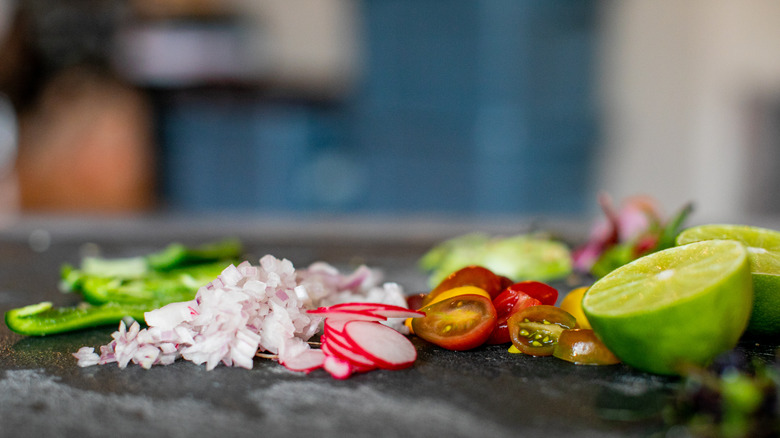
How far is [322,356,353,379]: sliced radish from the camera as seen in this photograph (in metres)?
Answer: 0.77

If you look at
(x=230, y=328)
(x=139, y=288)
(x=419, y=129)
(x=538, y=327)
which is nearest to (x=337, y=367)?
(x=230, y=328)

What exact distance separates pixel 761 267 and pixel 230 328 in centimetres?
67

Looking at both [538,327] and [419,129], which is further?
[419,129]

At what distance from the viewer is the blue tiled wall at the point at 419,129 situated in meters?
4.64

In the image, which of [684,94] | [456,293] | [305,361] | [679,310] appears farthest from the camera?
[684,94]

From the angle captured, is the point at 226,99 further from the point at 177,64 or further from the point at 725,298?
the point at 725,298

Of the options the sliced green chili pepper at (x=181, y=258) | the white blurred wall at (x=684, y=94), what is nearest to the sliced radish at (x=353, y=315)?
the sliced green chili pepper at (x=181, y=258)

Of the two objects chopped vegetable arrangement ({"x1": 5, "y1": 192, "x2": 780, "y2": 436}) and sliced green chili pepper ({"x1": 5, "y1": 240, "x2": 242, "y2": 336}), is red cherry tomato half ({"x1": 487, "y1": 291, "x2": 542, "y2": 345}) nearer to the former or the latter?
chopped vegetable arrangement ({"x1": 5, "y1": 192, "x2": 780, "y2": 436})

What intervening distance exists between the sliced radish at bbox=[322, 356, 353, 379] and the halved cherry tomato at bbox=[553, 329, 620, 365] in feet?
0.88

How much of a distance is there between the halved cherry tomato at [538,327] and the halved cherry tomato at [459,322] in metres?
0.03

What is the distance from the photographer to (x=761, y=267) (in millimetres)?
838

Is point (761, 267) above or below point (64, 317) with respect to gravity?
above

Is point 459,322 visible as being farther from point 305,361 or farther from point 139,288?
point 139,288

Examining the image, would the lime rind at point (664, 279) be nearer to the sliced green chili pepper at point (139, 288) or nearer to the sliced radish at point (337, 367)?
the sliced radish at point (337, 367)
